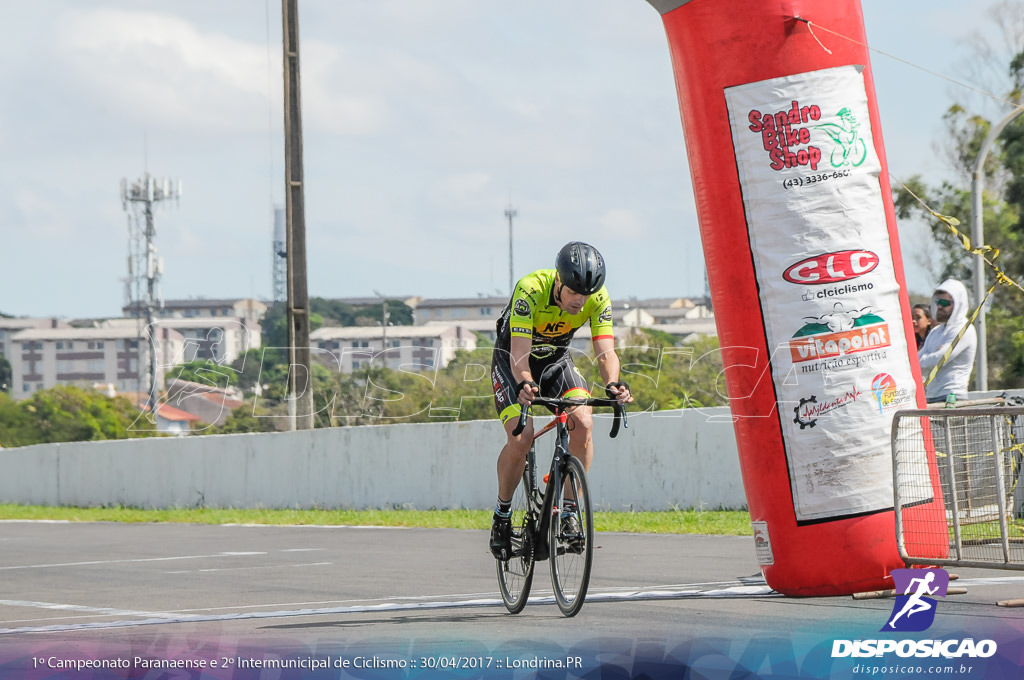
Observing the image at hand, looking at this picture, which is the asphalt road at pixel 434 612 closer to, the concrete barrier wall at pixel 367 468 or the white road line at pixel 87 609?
the white road line at pixel 87 609

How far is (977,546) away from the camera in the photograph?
26.5ft

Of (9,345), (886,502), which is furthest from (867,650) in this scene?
(9,345)

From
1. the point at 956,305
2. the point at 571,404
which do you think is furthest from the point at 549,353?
the point at 956,305

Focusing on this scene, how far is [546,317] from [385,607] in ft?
7.00

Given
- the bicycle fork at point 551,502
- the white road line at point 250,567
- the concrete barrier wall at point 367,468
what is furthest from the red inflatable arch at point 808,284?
the concrete barrier wall at point 367,468

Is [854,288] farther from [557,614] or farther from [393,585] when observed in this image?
[393,585]

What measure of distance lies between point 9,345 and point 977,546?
173m

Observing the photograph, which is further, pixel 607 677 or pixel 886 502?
pixel 886 502

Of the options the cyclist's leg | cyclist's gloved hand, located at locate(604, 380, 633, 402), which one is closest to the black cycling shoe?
the cyclist's leg

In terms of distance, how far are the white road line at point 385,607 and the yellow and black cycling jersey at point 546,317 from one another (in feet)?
5.40

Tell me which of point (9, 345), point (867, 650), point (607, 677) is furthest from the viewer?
point (9, 345)

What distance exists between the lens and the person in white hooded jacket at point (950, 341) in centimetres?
1117

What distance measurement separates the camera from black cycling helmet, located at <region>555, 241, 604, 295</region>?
7297 millimetres

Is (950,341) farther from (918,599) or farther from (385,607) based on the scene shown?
(385,607)
